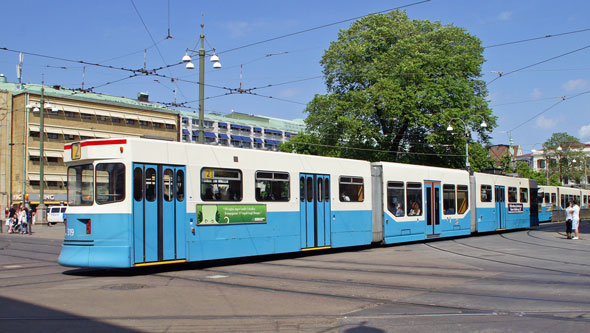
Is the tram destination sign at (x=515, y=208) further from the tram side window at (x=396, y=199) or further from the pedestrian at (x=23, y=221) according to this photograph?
the pedestrian at (x=23, y=221)

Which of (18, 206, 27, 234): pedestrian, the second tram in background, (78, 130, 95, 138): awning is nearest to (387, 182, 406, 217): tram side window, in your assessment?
the second tram in background

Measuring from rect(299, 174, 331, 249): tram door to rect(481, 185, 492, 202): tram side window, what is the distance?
11.9 metres

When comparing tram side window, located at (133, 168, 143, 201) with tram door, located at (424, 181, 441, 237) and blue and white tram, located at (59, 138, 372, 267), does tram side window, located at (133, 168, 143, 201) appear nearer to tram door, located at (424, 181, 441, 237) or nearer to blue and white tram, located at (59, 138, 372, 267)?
blue and white tram, located at (59, 138, 372, 267)

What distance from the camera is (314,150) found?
44.5 metres

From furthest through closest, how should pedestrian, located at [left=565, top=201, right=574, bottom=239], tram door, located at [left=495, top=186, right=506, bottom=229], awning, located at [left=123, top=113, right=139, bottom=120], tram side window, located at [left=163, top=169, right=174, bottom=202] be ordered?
awning, located at [left=123, top=113, right=139, bottom=120], tram door, located at [left=495, top=186, right=506, bottom=229], pedestrian, located at [left=565, top=201, right=574, bottom=239], tram side window, located at [left=163, top=169, right=174, bottom=202]

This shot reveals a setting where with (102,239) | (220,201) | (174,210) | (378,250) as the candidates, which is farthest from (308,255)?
(102,239)

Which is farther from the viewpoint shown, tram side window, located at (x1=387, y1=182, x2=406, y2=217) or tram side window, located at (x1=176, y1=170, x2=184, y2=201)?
tram side window, located at (x1=387, y1=182, x2=406, y2=217)

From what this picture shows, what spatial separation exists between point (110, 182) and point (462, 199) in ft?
55.3

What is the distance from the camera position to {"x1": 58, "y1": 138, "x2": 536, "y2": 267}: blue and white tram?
12070 millimetres

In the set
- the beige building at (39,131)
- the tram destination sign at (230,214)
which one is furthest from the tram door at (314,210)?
the beige building at (39,131)

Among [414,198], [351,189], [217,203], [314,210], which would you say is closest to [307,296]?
[217,203]

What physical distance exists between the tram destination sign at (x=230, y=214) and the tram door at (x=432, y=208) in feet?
30.4

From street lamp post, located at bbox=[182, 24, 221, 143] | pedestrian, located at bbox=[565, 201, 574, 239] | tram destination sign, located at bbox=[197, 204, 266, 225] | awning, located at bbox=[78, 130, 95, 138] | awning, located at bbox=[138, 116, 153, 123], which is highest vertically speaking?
awning, located at bbox=[138, 116, 153, 123]

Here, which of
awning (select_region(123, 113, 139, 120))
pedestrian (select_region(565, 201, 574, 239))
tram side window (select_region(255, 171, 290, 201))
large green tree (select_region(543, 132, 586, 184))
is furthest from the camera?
large green tree (select_region(543, 132, 586, 184))
